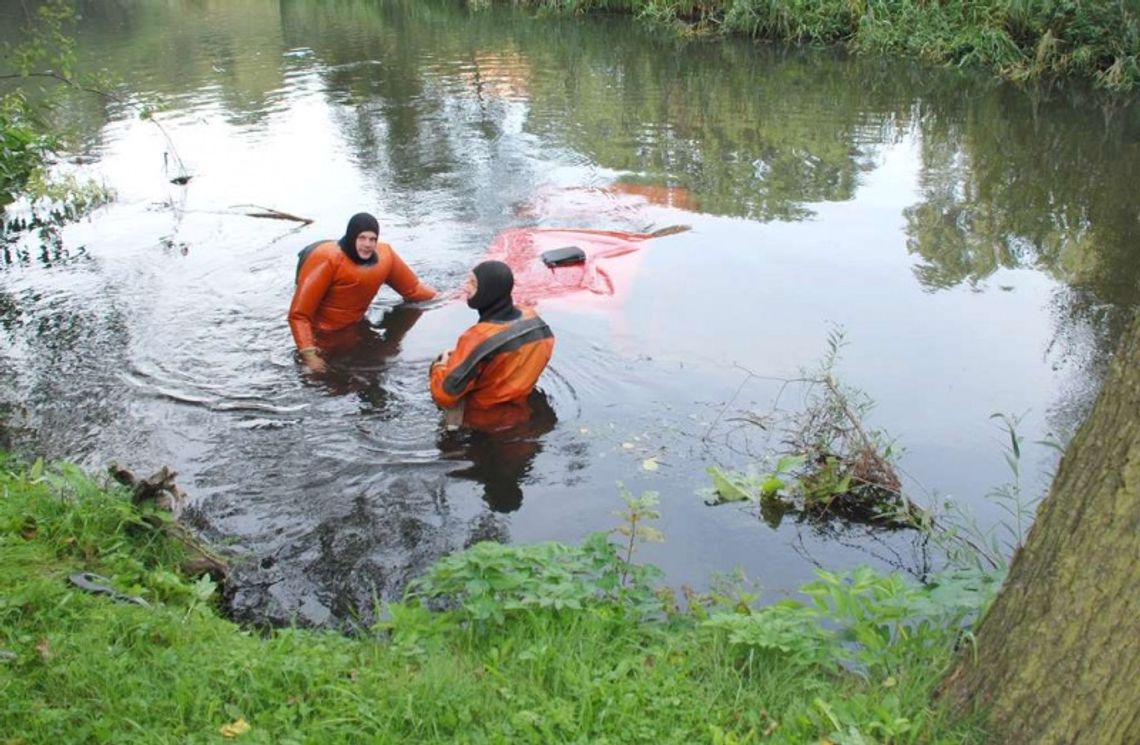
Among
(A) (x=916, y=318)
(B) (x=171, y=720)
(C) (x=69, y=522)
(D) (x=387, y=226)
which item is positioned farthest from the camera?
(D) (x=387, y=226)

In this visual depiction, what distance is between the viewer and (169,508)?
16.3 feet

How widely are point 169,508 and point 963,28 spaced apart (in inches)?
694

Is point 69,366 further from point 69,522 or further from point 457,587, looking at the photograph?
point 457,587

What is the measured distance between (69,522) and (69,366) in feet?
11.1

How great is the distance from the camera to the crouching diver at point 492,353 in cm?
629

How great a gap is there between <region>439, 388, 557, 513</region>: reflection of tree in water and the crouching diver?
0.53ft

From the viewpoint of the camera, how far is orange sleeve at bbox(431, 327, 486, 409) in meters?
6.32

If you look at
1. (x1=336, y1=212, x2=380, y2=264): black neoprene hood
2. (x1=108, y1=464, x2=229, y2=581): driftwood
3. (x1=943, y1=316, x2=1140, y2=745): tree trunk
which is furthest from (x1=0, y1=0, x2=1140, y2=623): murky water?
(x1=943, y1=316, x2=1140, y2=745): tree trunk

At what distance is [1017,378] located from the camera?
737 centimetres

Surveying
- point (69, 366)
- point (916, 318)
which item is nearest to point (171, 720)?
point (69, 366)

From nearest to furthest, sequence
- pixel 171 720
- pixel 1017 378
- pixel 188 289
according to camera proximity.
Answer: pixel 171 720, pixel 1017 378, pixel 188 289

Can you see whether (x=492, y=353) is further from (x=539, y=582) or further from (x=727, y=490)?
(x=539, y=582)

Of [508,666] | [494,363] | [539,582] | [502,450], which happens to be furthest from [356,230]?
[508,666]

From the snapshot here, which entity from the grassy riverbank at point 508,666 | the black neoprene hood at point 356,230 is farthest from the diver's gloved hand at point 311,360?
the grassy riverbank at point 508,666
